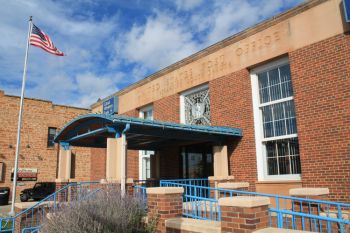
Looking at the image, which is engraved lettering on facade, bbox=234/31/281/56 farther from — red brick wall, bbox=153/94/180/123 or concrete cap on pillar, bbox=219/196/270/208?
concrete cap on pillar, bbox=219/196/270/208

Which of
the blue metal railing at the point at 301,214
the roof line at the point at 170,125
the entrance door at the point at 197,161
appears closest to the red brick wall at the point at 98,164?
the entrance door at the point at 197,161

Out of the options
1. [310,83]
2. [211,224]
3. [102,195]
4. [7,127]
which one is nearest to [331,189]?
[310,83]

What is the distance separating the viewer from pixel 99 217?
19.7 feet

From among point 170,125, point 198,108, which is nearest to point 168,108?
point 198,108

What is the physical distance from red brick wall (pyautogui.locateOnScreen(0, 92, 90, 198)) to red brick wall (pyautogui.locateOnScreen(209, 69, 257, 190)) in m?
17.0

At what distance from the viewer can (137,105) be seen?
17.1m

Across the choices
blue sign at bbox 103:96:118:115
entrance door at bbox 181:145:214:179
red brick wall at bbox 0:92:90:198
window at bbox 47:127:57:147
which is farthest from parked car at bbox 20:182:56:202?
entrance door at bbox 181:145:214:179

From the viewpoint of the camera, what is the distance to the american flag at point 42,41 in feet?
53.6

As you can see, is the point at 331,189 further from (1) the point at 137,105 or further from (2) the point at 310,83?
(1) the point at 137,105

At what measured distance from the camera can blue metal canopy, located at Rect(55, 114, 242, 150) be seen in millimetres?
9477

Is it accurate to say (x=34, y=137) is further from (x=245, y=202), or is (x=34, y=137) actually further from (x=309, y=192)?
(x=245, y=202)

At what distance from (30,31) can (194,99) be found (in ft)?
30.0

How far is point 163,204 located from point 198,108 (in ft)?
24.6

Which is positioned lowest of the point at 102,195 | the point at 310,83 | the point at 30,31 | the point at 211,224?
the point at 211,224
